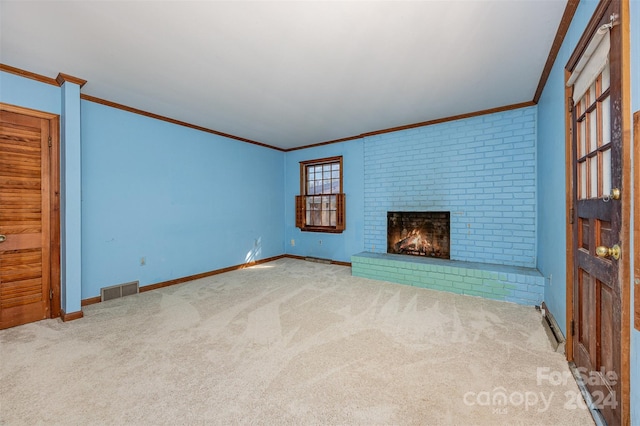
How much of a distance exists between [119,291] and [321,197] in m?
3.91

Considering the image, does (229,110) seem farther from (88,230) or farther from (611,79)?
(611,79)

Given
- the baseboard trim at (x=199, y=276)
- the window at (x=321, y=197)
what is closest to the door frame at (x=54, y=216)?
the baseboard trim at (x=199, y=276)

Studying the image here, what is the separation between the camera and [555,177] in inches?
99.6

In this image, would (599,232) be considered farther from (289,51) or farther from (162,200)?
(162,200)

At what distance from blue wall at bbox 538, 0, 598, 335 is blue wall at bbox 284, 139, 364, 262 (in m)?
2.82

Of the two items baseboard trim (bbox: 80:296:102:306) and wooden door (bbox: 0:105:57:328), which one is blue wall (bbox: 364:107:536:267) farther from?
wooden door (bbox: 0:105:57:328)

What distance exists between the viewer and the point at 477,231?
414 centimetres

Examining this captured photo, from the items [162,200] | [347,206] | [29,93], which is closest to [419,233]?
[347,206]

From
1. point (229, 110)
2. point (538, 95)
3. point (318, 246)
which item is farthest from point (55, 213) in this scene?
point (538, 95)

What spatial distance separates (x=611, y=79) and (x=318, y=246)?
5054 mm

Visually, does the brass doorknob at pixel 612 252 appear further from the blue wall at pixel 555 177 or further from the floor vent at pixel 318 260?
the floor vent at pixel 318 260

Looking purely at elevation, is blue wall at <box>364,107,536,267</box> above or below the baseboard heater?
above

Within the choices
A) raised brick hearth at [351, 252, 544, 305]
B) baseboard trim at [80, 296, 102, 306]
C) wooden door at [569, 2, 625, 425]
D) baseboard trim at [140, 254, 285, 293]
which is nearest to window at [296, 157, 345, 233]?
baseboard trim at [140, 254, 285, 293]

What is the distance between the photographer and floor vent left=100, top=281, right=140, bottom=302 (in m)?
3.50
